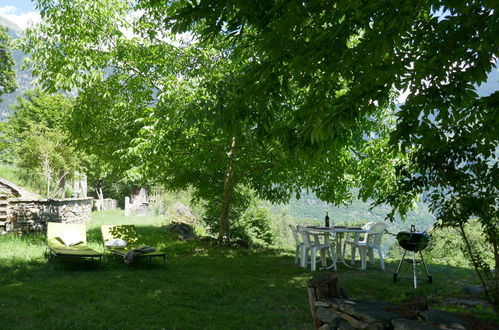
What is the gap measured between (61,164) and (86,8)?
903 centimetres

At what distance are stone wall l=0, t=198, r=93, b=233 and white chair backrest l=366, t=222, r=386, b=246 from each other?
10.2 meters

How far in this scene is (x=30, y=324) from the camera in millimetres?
4254

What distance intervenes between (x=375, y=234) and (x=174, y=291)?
4664 millimetres

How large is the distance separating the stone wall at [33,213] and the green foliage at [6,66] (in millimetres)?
17122

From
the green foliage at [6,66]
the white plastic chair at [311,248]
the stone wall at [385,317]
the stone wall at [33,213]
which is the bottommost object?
the stone wall at [385,317]

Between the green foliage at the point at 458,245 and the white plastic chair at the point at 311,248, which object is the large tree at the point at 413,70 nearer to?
the green foliage at the point at 458,245

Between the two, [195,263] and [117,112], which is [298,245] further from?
[117,112]

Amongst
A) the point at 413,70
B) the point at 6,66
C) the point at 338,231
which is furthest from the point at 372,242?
the point at 6,66

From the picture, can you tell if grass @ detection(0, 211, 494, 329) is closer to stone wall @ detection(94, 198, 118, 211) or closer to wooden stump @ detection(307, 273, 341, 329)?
wooden stump @ detection(307, 273, 341, 329)

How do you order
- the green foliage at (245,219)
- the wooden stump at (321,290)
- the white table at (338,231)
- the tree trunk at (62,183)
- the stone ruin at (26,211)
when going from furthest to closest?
1. the tree trunk at (62,183)
2. the green foliage at (245,219)
3. the stone ruin at (26,211)
4. the white table at (338,231)
5. the wooden stump at (321,290)

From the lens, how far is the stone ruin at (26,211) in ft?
37.0

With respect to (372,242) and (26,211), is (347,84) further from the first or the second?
(26,211)

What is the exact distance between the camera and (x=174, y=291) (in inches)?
231

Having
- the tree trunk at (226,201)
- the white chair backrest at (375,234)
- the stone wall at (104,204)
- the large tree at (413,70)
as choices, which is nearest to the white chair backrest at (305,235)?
the white chair backrest at (375,234)
